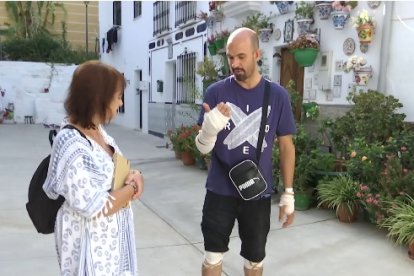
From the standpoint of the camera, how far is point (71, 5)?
22656 millimetres

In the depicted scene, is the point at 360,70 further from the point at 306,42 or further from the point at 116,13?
the point at 116,13

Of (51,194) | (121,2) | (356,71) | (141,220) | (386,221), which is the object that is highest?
(121,2)

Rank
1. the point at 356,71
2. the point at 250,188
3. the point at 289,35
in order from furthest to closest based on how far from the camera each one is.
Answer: the point at 289,35 < the point at 356,71 < the point at 250,188

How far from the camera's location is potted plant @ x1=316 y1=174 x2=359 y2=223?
168 inches

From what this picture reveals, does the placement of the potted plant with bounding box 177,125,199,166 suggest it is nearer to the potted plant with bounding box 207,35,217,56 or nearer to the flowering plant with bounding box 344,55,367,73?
the potted plant with bounding box 207,35,217,56

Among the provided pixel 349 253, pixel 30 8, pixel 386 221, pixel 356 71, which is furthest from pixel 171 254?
pixel 30 8

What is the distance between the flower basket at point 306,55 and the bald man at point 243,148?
357 centimetres

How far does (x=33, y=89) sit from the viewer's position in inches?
688

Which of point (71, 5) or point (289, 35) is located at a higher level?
point (71, 5)

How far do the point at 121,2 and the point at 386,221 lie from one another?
13.2 m

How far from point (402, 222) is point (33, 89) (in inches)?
656

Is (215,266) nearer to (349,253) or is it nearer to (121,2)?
(349,253)

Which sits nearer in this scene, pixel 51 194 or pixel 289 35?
pixel 51 194

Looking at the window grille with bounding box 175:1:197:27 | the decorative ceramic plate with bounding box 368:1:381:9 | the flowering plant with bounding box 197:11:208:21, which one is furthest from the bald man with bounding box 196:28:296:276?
the window grille with bounding box 175:1:197:27
